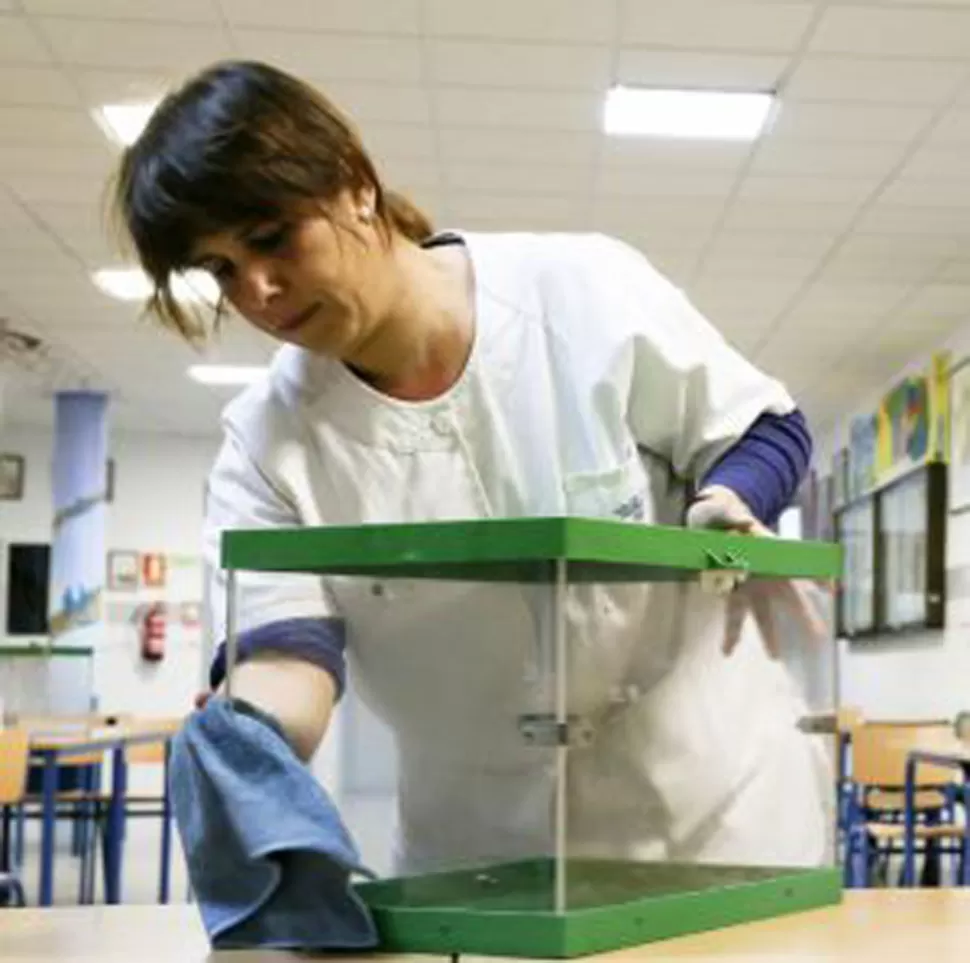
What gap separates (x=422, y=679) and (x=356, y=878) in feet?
0.68

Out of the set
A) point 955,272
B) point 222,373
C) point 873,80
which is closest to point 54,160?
point 873,80

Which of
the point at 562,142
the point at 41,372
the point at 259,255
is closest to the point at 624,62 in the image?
the point at 562,142

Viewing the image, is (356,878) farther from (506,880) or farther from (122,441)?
(122,441)

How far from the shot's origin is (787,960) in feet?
Answer: 3.16

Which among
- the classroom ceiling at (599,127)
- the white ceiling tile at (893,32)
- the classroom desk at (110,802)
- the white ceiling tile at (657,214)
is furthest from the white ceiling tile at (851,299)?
the classroom desk at (110,802)

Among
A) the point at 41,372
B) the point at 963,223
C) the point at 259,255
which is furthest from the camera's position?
the point at 41,372

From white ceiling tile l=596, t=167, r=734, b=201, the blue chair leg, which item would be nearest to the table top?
the blue chair leg

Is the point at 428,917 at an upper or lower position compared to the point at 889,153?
lower

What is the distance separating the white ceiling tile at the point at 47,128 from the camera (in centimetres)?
565

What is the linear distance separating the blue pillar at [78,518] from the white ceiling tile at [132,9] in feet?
21.6

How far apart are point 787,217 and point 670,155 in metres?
0.96

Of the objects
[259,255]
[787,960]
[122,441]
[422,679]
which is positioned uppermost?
[122,441]

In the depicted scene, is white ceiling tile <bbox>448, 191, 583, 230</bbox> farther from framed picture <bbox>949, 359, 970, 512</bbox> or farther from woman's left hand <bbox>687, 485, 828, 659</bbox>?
woman's left hand <bbox>687, 485, 828, 659</bbox>

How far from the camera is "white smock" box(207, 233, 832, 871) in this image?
115cm
